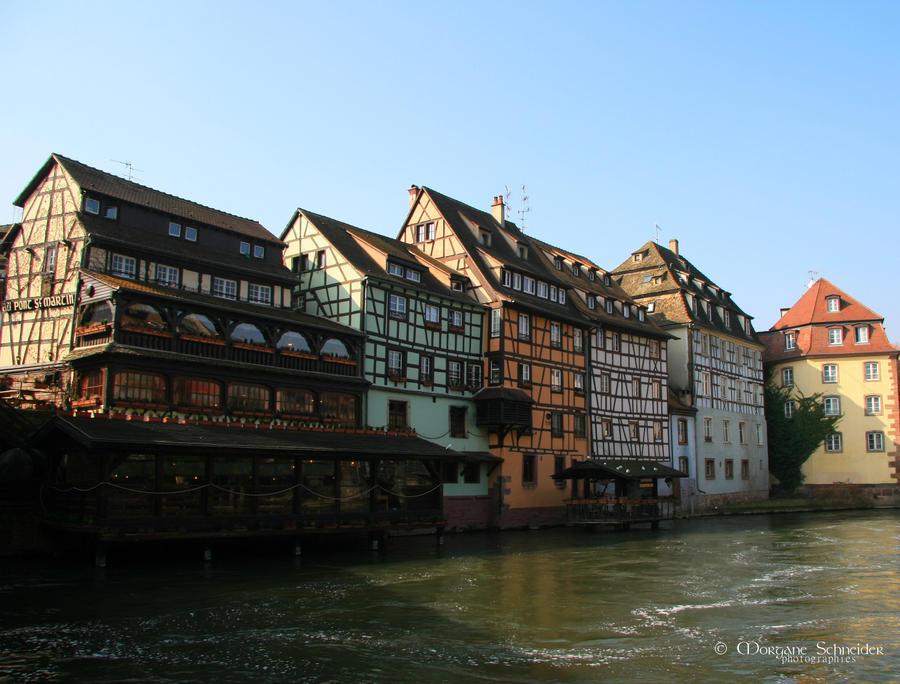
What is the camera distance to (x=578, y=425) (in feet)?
137

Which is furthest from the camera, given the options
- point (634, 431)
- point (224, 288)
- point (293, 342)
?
point (634, 431)

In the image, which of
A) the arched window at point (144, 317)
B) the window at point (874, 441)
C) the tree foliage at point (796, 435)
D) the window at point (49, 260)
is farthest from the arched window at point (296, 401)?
the window at point (874, 441)

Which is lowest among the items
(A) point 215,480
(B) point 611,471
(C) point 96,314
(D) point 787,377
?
(B) point 611,471

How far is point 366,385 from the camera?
32312mm

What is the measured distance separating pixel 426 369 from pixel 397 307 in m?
2.95

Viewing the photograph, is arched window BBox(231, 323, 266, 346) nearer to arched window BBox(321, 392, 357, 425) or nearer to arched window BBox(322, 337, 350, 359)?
arched window BBox(322, 337, 350, 359)

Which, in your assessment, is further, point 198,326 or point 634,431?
point 634,431

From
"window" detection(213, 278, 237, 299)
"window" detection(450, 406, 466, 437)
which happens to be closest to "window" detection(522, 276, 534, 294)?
"window" detection(450, 406, 466, 437)

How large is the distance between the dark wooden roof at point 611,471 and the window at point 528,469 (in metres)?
1.10

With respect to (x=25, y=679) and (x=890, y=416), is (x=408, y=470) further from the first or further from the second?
(x=890, y=416)

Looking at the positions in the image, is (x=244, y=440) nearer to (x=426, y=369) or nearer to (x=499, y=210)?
(x=426, y=369)

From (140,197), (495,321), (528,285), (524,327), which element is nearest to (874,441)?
(528,285)

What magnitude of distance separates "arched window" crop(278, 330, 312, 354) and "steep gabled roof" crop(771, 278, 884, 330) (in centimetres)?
4159

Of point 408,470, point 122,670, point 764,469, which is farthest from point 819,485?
point 122,670
